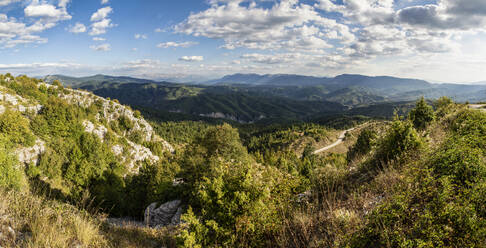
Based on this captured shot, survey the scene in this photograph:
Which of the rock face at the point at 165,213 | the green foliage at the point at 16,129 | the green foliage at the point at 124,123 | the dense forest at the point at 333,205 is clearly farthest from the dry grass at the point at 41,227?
the green foliage at the point at 124,123

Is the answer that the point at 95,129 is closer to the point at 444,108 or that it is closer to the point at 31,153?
the point at 31,153

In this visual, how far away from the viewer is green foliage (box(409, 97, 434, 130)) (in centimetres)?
1788

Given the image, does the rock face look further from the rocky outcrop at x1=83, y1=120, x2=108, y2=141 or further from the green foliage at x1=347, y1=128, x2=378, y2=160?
the rocky outcrop at x1=83, y1=120, x2=108, y2=141

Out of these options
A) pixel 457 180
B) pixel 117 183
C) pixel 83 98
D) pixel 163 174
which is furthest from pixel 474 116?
pixel 83 98

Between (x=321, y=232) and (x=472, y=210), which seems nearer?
(x=472, y=210)

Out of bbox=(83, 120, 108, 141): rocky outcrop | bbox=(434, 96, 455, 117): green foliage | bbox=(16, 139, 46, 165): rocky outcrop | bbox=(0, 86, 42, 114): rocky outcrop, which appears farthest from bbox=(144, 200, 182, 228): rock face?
bbox=(83, 120, 108, 141): rocky outcrop

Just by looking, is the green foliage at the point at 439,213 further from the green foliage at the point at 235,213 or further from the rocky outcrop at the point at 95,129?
the rocky outcrop at the point at 95,129

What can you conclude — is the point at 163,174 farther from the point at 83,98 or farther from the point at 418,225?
the point at 83,98

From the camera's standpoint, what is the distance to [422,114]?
→ 18.5m

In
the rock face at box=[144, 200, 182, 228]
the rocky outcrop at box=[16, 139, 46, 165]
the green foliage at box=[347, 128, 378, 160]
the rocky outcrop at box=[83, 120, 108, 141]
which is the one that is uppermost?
the green foliage at box=[347, 128, 378, 160]

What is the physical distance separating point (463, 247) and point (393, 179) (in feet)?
12.4

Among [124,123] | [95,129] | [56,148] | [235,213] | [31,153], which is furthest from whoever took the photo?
[124,123]

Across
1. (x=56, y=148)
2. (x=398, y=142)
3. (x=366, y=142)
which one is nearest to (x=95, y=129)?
(x=56, y=148)

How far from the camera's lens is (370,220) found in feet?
17.3
